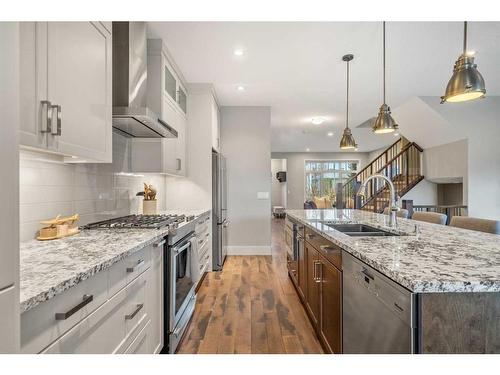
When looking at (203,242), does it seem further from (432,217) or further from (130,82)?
(432,217)

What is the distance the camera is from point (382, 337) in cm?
110

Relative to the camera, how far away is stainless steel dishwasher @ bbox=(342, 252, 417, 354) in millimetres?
935

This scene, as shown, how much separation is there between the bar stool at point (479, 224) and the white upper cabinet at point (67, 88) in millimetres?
2882

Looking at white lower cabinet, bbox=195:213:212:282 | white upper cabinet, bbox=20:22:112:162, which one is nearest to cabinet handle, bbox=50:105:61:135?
white upper cabinet, bbox=20:22:112:162

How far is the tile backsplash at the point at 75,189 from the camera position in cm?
151

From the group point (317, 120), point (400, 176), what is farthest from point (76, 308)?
point (400, 176)

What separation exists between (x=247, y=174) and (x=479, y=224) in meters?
3.38

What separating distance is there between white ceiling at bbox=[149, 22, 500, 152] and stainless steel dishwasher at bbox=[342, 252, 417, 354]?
2.30 metres

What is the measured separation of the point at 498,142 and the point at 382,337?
5.60 metres

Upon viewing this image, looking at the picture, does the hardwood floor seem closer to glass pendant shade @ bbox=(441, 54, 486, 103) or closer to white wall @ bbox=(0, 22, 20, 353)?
white wall @ bbox=(0, 22, 20, 353)

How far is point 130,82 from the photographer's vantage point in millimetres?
2123

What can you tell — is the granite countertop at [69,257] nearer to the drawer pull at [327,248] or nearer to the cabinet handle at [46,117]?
the cabinet handle at [46,117]

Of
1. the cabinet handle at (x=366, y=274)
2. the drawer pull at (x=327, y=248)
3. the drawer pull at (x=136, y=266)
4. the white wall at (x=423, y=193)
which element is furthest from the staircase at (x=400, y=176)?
the drawer pull at (x=136, y=266)
